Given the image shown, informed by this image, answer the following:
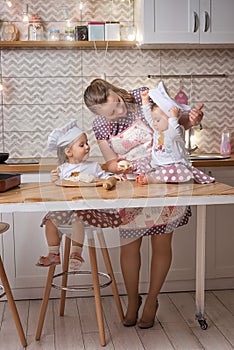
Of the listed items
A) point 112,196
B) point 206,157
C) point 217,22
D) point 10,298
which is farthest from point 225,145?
point 10,298

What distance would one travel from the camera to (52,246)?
3084 mm

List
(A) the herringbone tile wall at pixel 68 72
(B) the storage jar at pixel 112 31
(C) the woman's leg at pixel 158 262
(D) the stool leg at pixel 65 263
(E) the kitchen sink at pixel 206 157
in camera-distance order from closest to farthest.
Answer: (C) the woman's leg at pixel 158 262 → (D) the stool leg at pixel 65 263 → (E) the kitchen sink at pixel 206 157 → (B) the storage jar at pixel 112 31 → (A) the herringbone tile wall at pixel 68 72

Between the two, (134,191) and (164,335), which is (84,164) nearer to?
(134,191)

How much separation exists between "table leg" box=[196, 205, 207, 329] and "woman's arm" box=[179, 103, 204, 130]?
464 mm

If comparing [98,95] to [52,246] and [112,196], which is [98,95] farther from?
[52,246]

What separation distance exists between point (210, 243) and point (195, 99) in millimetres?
1083

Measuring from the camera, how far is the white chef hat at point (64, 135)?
283 cm

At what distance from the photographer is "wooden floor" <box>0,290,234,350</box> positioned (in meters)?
3.14

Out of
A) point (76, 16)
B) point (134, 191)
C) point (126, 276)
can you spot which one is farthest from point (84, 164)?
point (76, 16)

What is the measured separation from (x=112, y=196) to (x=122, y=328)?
1.01 m

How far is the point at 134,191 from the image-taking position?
109 inches

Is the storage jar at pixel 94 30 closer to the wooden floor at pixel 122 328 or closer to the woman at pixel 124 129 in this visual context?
the woman at pixel 124 129

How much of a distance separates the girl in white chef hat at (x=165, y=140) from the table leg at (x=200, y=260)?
37cm

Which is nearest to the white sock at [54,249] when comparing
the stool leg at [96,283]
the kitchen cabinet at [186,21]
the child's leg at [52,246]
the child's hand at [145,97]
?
the child's leg at [52,246]
